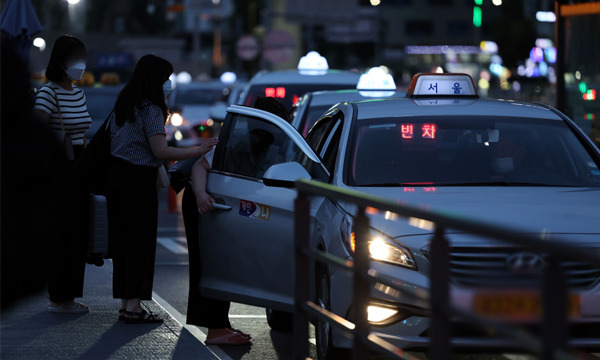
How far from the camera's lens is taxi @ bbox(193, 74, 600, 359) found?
6.22 meters

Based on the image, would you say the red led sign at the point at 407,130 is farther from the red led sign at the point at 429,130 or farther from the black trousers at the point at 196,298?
the black trousers at the point at 196,298

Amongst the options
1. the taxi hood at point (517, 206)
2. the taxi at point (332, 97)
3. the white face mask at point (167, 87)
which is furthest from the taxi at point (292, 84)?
the taxi hood at point (517, 206)

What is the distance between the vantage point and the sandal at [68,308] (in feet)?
28.1

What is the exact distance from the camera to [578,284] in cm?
568

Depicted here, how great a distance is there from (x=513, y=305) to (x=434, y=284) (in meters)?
0.61

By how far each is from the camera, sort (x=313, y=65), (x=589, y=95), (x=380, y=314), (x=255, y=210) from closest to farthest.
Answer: (x=380, y=314) → (x=255, y=210) → (x=589, y=95) → (x=313, y=65)

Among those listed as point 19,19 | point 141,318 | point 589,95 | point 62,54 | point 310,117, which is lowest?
point 141,318

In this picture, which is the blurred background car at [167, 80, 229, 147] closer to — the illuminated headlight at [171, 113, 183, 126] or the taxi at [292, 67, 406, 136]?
the illuminated headlight at [171, 113, 183, 126]

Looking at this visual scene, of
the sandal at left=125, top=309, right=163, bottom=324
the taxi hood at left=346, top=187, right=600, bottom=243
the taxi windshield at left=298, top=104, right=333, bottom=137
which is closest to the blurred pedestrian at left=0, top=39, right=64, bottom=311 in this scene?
the taxi hood at left=346, top=187, right=600, bottom=243

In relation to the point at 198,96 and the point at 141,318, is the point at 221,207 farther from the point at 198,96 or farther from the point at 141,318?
the point at 198,96

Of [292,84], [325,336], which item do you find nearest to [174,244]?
[292,84]

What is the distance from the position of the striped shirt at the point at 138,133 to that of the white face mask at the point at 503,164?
78.1 inches

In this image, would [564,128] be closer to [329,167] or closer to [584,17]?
[329,167]

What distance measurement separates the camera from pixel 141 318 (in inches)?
320
